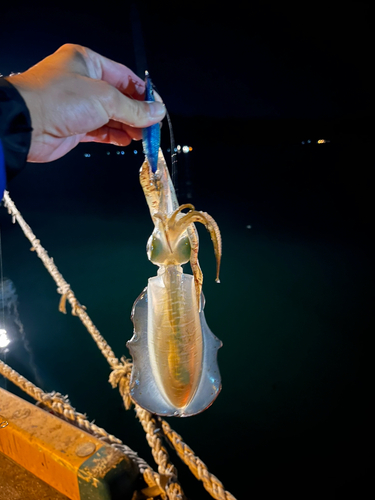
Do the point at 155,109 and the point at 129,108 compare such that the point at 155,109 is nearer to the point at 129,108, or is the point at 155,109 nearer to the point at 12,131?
the point at 129,108

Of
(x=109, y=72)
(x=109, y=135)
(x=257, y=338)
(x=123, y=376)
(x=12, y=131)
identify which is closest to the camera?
(x=12, y=131)

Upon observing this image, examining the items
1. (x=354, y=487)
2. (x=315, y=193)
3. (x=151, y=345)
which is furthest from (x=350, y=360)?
(x=315, y=193)

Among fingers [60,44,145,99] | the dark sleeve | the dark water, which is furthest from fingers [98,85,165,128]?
the dark water

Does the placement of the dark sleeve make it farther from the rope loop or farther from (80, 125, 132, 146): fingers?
the rope loop

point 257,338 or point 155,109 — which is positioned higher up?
point 155,109

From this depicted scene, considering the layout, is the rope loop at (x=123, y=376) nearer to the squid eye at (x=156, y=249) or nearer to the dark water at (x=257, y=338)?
the squid eye at (x=156, y=249)

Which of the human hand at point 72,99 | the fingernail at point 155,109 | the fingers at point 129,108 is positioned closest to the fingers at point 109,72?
the human hand at point 72,99

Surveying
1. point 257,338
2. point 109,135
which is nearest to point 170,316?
point 109,135
